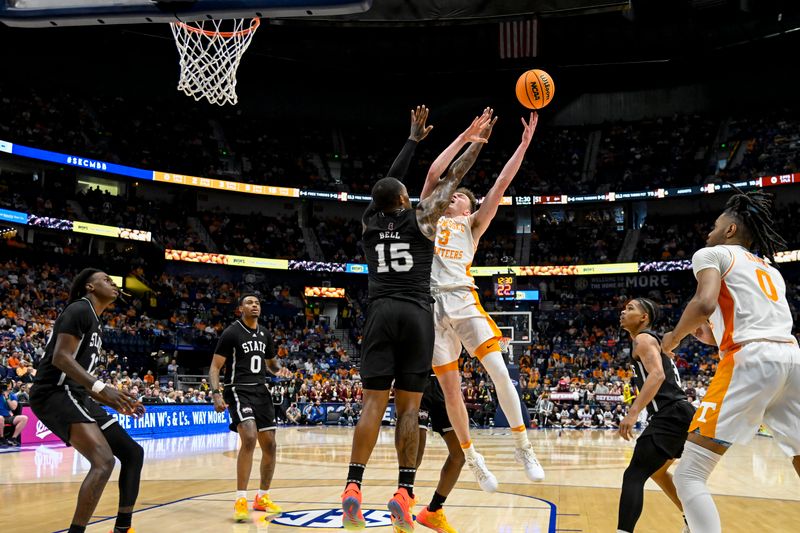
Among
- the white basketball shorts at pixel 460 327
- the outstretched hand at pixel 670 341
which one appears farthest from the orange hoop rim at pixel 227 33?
the outstretched hand at pixel 670 341

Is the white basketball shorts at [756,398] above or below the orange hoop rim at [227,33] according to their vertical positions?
below

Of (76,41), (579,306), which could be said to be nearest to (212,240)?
(76,41)

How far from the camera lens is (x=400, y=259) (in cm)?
490

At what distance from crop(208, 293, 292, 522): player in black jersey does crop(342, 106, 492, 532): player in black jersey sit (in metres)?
3.09

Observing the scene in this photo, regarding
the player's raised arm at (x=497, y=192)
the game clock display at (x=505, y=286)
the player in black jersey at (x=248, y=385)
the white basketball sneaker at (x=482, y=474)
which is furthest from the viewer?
the game clock display at (x=505, y=286)

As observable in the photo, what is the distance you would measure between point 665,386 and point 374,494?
431cm

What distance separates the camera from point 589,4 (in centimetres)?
1627

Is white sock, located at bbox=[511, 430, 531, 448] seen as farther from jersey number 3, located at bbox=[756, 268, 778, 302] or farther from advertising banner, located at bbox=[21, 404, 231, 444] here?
advertising banner, located at bbox=[21, 404, 231, 444]

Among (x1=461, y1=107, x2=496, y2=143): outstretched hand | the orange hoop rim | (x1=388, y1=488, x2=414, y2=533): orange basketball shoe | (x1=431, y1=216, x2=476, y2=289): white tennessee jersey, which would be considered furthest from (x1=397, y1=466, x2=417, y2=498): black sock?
the orange hoop rim

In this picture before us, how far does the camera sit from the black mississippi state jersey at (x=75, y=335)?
17.7 feet

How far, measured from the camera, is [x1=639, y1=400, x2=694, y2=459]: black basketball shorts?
5324 mm

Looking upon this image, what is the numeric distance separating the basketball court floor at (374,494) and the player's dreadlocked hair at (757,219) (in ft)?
10.4

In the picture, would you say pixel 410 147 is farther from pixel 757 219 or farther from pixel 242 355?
pixel 242 355

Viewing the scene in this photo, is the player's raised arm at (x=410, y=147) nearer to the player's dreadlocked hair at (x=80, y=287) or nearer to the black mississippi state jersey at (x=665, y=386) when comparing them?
the black mississippi state jersey at (x=665, y=386)
